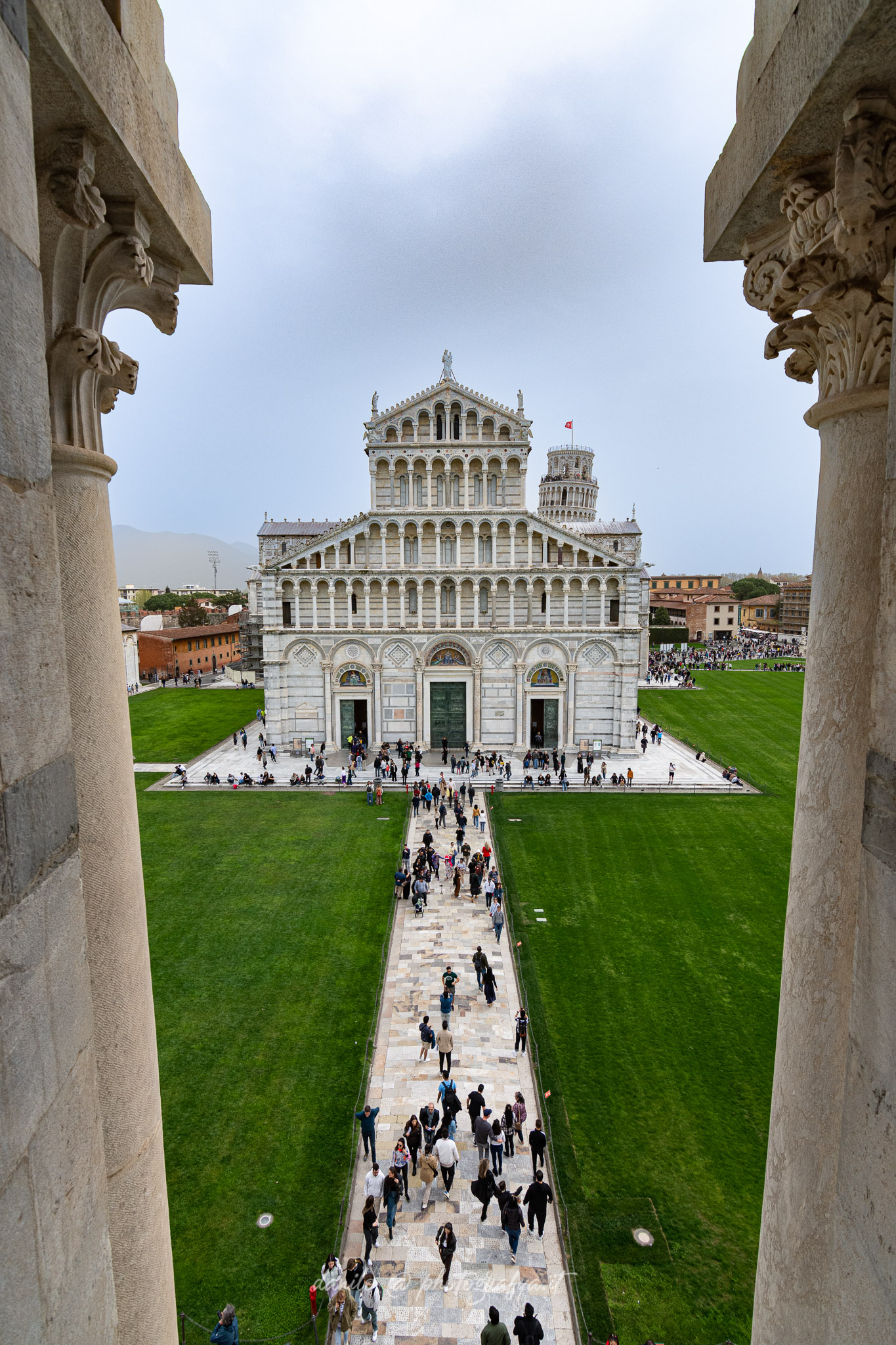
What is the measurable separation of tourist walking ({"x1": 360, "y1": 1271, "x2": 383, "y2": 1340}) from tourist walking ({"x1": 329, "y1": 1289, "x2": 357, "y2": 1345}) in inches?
5.6

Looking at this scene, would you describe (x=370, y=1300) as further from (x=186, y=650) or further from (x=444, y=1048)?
(x=186, y=650)

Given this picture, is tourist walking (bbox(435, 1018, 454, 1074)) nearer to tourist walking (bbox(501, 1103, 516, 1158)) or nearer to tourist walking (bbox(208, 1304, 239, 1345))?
tourist walking (bbox(501, 1103, 516, 1158))

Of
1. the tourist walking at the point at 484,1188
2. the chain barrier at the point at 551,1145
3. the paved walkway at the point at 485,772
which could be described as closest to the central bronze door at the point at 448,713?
the paved walkway at the point at 485,772

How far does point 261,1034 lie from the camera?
12773 millimetres

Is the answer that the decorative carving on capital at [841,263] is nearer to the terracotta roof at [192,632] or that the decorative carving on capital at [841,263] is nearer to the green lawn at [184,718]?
the green lawn at [184,718]

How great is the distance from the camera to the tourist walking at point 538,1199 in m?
8.72

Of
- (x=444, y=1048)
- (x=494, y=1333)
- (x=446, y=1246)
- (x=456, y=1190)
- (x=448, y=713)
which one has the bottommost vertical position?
(x=456, y=1190)

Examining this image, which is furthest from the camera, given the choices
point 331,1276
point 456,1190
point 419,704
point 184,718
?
point 184,718

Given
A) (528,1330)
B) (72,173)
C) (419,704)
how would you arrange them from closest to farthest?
1. (72,173)
2. (528,1330)
3. (419,704)

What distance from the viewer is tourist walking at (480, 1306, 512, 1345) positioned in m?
6.73

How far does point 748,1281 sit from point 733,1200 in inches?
44.3

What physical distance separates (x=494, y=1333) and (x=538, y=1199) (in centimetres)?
205

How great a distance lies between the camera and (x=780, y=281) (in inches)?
137

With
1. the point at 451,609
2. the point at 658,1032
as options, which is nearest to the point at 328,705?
the point at 451,609
